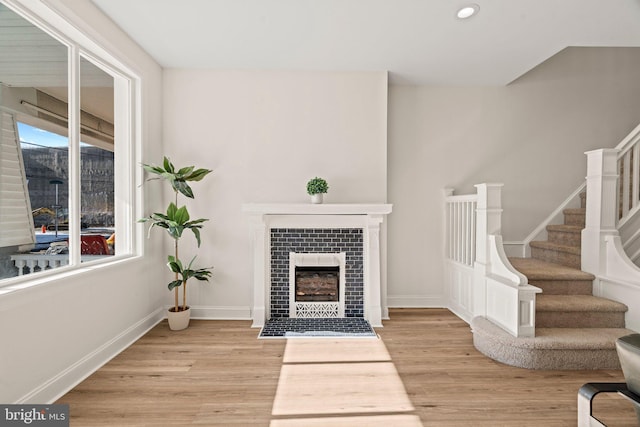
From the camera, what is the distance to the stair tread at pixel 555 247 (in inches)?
123

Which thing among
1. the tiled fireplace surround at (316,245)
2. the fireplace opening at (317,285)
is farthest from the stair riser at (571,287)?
the fireplace opening at (317,285)

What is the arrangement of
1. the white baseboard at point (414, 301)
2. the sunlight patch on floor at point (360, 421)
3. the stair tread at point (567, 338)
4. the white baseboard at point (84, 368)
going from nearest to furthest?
the sunlight patch on floor at point (360, 421), the white baseboard at point (84, 368), the stair tread at point (567, 338), the white baseboard at point (414, 301)

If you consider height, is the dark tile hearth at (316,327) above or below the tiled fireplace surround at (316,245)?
below

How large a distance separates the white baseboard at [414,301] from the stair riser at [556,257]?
3.87ft

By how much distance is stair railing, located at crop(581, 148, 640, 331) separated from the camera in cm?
262

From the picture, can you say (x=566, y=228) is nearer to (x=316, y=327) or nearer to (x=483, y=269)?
(x=483, y=269)

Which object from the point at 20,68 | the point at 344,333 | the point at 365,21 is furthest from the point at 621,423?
the point at 20,68

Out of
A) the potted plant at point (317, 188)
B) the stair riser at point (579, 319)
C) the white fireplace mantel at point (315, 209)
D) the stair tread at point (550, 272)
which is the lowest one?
the stair riser at point (579, 319)

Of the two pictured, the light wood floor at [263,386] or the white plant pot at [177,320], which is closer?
the light wood floor at [263,386]

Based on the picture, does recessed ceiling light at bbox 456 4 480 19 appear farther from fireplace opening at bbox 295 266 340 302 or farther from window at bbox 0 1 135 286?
window at bbox 0 1 135 286

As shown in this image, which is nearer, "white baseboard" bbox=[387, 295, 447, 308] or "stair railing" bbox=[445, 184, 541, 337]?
"stair railing" bbox=[445, 184, 541, 337]

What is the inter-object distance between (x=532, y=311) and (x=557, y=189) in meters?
2.18

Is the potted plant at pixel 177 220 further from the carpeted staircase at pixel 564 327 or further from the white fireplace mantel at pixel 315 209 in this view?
the carpeted staircase at pixel 564 327

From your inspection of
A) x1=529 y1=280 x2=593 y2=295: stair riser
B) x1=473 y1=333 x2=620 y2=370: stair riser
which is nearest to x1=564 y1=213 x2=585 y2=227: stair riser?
x1=529 y1=280 x2=593 y2=295: stair riser
